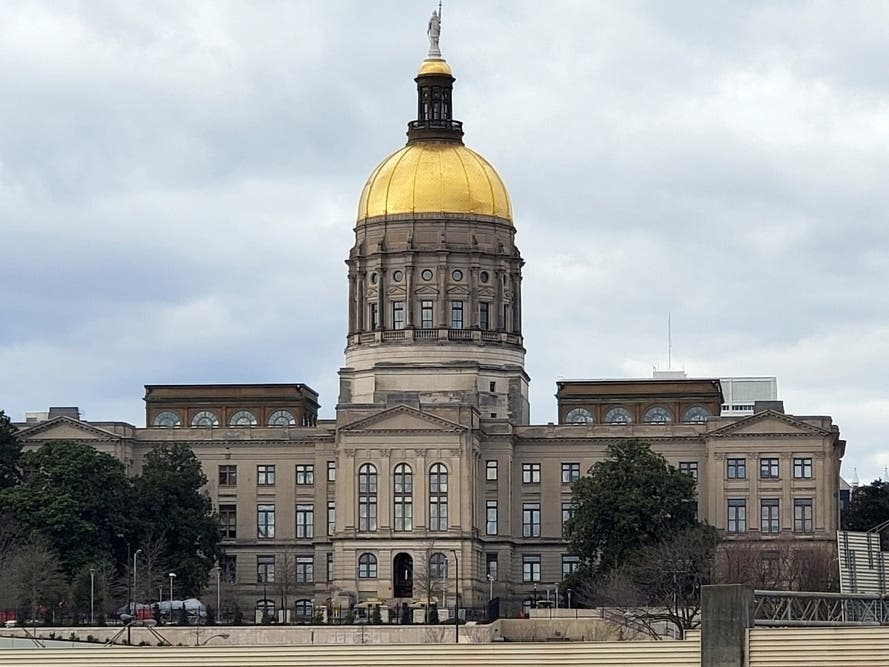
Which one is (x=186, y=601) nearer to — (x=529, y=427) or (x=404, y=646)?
(x=529, y=427)

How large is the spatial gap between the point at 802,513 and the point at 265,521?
107ft

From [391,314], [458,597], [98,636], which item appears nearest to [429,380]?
[391,314]

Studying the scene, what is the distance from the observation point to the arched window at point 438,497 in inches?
6683

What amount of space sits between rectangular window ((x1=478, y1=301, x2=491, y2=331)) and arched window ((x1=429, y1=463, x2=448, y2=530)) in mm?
11800

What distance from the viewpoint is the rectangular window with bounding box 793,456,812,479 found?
17238 centimetres

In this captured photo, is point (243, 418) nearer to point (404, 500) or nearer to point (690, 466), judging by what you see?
point (404, 500)

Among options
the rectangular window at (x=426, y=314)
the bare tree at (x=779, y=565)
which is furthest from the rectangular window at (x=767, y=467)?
the rectangular window at (x=426, y=314)

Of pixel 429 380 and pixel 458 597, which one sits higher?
pixel 429 380

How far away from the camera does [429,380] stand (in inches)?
6924

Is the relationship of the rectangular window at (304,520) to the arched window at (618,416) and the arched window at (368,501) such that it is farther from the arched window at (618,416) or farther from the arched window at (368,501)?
the arched window at (618,416)

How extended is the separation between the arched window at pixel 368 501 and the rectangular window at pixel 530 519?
10.8 m

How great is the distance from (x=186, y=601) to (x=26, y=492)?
44.3ft

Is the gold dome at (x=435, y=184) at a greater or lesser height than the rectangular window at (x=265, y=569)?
greater

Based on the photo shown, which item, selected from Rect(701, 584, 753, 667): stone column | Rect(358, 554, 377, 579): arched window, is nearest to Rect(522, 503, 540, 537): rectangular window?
Rect(358, 554, 377, 579): arched window
